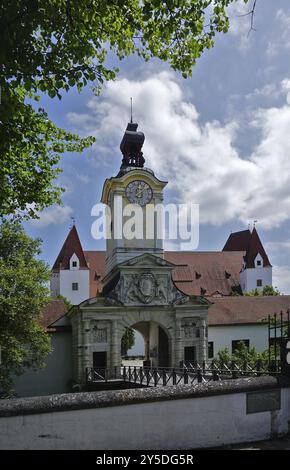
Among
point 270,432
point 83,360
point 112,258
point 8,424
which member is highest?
point 112,258

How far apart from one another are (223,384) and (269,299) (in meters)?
33.4

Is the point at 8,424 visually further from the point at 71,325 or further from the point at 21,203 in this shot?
the point at 71,325

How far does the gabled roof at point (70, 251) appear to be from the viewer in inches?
2315

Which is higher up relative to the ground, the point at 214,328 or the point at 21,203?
the point at 21,203

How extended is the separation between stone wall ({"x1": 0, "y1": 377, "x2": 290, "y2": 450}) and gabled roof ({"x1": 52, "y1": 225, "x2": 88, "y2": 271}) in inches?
2026

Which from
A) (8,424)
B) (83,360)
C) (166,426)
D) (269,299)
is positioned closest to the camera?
(8,424)

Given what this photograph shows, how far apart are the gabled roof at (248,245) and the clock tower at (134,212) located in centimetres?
2869

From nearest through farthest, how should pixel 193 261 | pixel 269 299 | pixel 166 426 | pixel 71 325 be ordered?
pixel 166 426 < pixel 71 325 < pixel 269 299 < pixel 193 261

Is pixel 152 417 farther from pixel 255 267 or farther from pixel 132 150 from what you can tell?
pixel 255 267

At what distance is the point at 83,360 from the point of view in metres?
30.3

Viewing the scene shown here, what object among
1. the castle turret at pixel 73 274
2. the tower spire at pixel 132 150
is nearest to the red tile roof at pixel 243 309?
the tower spire at pixel 132 150

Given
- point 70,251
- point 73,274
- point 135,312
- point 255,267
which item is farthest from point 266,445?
point 255,267

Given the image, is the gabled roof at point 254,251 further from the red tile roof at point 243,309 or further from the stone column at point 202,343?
the stone column at point 202,343
